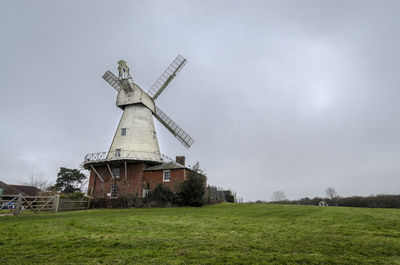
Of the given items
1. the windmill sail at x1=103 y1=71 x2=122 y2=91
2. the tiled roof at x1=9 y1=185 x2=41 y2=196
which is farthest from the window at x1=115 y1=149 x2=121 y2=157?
the tiled roof at x1=9 y1=185 x2=41 y2=196

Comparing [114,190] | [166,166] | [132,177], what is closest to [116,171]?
[114,190]

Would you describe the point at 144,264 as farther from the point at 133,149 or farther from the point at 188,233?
the point at 133,149

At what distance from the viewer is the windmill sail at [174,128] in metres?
28.8

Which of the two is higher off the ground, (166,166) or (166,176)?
(166,166)

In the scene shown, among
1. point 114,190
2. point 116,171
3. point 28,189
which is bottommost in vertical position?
point 114,190

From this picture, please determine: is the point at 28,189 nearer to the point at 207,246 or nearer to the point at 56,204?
the point at 56,204

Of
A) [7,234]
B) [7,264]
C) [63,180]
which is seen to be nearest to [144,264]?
[7,264]

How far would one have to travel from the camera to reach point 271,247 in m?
5.09

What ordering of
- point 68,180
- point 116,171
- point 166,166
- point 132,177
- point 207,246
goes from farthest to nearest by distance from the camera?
point 68,180
point 116,171
point 132,177
point 166,166
point 207,246

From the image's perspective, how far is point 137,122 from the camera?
26.2 metres

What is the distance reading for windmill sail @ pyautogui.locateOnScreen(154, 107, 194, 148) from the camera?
2880 centimetres

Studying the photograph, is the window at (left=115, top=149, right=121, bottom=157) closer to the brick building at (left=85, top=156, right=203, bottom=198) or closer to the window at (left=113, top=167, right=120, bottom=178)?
the brick building at (left=85, top=156, right=203, bottom=198)

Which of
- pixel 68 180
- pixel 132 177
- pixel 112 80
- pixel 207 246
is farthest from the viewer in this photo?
pixel 68 180

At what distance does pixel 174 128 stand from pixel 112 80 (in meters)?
10.3
